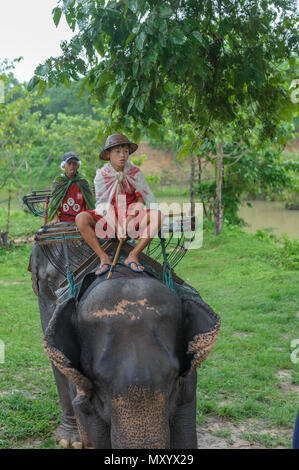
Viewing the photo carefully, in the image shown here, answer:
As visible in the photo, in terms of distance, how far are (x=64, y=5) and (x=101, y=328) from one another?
1.92 metres

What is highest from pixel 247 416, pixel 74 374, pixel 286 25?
pixel 286 25

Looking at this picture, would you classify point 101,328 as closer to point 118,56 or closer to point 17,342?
point 118,56

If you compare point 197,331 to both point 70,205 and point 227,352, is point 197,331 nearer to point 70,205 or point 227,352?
point 70,205

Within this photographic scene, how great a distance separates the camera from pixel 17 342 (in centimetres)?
652

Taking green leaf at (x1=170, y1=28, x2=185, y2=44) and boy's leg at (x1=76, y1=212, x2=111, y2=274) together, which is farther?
green leaf at (x1=170, y1=28, x2=185, y2=44)

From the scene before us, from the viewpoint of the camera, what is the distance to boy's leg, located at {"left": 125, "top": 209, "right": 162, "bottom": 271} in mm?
2906

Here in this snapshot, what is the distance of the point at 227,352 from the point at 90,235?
350 cm

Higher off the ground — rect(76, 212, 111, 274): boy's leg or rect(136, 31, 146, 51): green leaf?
rect(136, 31, 146, 51): green leaf

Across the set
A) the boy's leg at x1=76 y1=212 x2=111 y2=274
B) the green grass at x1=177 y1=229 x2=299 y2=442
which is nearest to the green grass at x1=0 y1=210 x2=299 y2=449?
the green grass at x1=177 y1=229 x2=299 y2=442

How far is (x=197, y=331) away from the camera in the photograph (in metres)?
2.84

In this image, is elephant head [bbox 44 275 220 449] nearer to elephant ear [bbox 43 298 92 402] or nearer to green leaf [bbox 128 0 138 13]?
elephant ear [bbox 43 298 92 402]

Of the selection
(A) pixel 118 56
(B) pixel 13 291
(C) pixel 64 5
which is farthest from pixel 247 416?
(B) pixel 13 291
